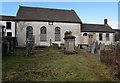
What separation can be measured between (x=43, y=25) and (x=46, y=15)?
271 centimetres

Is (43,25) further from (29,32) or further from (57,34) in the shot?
(57,34)

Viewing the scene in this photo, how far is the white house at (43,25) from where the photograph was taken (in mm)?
22641

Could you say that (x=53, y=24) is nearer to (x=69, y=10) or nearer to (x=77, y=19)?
(x=77, y=19)

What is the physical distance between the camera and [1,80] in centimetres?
545

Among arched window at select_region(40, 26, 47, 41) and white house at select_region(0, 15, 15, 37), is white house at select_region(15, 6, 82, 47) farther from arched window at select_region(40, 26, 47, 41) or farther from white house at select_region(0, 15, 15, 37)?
white house at select_region(0, 15, 15, 37)

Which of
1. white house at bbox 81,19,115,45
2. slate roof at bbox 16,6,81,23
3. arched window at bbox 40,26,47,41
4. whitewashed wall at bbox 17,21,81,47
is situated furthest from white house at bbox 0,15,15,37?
white house at bbox 81,19,115,45

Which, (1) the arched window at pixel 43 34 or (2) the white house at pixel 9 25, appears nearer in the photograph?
(1) the arched window at pixel 43 34

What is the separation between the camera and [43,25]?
Result: 78.1 ft

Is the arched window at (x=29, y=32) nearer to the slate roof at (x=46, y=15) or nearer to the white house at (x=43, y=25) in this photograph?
the white house at (x=43, y=25)

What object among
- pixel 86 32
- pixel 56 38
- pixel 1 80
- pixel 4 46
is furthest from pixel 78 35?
pixel 1 80

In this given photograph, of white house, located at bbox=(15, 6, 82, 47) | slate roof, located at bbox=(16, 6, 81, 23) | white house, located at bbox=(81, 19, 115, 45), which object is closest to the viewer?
white house, located at bbox=(15, 6, 82, 47)

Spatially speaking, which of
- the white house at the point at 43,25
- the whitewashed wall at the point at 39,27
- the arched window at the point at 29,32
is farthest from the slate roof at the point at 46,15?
the arched window at the point at 29,32

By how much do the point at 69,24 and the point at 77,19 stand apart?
2342 millimetres

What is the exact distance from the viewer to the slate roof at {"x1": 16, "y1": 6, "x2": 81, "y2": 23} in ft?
77.1
